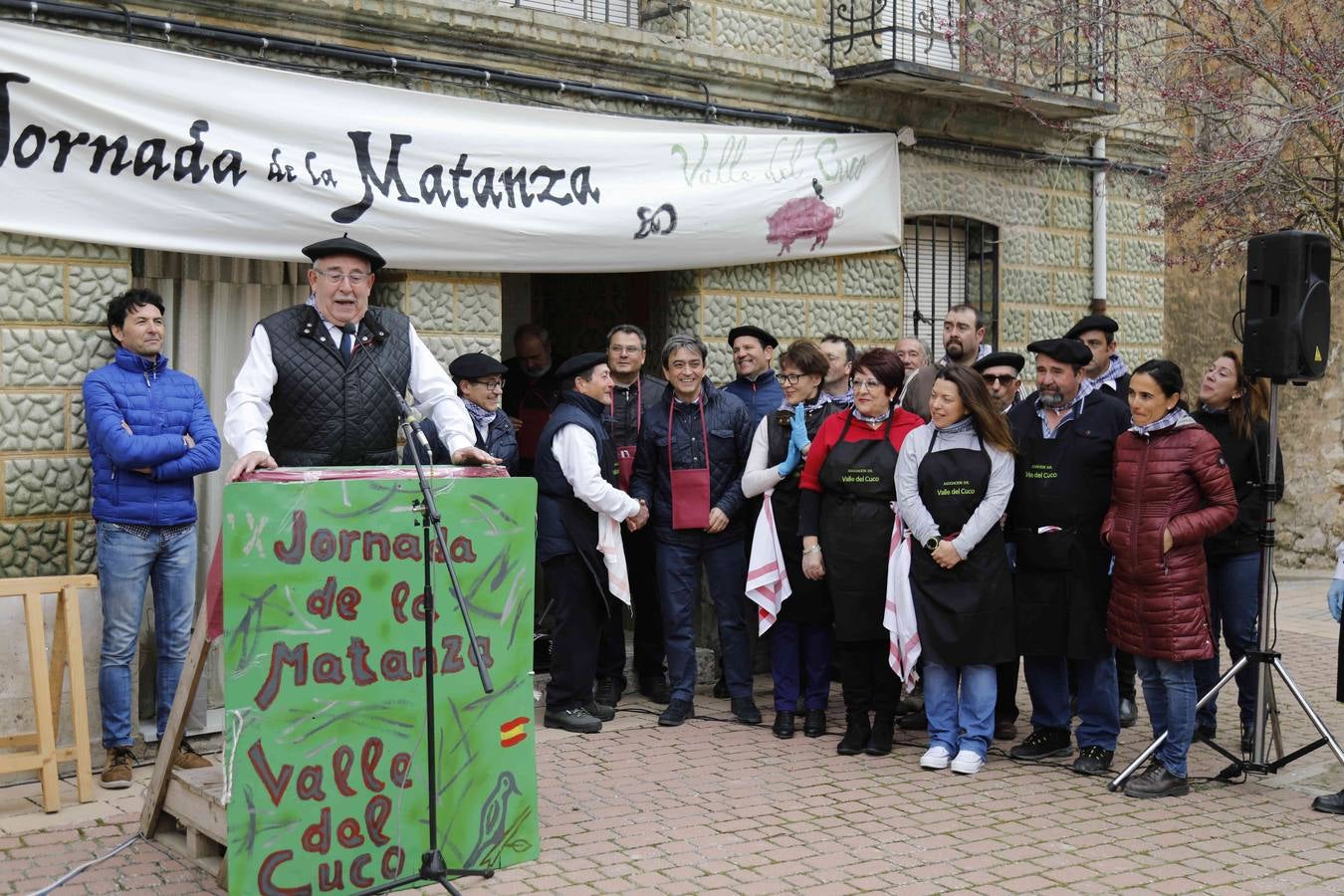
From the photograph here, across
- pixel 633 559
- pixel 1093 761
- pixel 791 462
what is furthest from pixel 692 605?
pixel 1093 761

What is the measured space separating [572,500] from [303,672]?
291 centimetres

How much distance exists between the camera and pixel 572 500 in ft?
25.3

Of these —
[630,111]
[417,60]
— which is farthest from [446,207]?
[630,111]

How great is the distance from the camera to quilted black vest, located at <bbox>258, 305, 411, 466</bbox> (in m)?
5.48

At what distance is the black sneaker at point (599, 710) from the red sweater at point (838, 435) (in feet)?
5.50

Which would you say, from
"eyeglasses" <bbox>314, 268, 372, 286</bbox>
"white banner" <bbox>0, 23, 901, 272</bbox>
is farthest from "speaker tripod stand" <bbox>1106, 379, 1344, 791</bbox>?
"eyeglasses" <bbox>314, 268, 372, 286</bbox>

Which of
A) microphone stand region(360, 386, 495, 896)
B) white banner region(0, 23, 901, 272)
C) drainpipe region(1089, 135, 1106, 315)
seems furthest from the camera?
drainpipe region(1089, 135, 1106, 315)

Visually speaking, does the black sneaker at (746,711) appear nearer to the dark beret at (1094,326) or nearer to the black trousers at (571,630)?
the black trousers at (571,630)

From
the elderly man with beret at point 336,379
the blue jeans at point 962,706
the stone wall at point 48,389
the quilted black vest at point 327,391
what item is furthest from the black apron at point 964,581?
the stone wall at point 48,389

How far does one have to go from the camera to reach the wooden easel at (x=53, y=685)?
245 inches

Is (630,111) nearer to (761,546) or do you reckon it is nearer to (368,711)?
(761,546)

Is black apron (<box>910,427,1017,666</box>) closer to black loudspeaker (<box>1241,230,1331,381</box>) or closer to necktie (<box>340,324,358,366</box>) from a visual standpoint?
black loudspeaker (<box>1241,230,1331,381</box>)

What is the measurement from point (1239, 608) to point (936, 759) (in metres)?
1.76

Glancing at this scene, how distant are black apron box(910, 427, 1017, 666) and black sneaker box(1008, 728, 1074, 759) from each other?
0.54 metres
